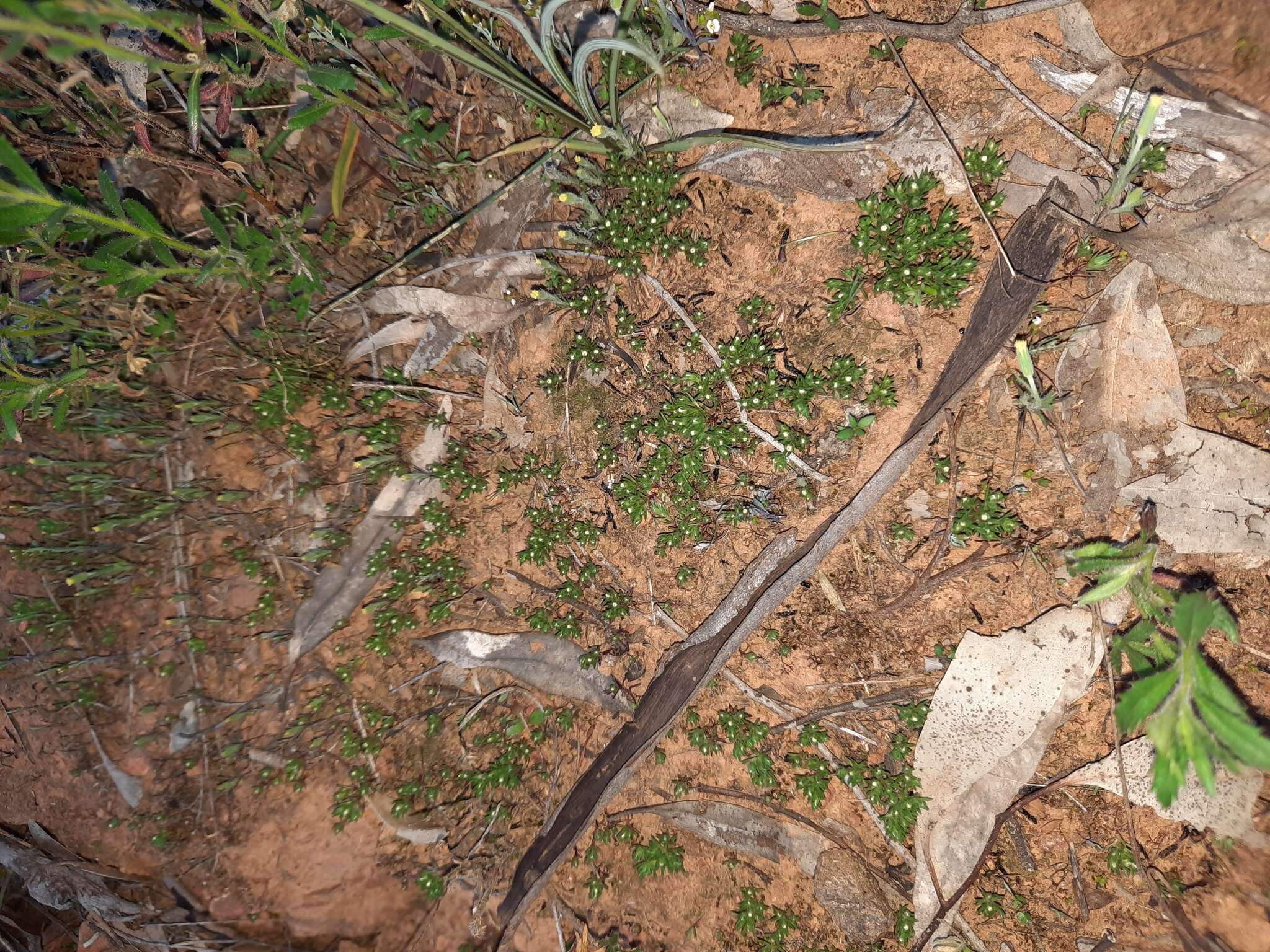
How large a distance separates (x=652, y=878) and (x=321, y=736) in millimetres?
2857

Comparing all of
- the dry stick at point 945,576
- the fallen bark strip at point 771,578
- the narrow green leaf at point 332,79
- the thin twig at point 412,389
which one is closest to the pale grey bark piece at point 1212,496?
the dry stick at point 945,576

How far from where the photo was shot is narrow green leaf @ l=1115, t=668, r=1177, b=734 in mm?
2682

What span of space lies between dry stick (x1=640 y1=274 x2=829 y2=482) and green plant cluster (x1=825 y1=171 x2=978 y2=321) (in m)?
0.82

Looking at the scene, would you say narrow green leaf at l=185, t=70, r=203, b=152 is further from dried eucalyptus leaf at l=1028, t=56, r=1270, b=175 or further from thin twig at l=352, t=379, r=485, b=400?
dried eucalyptus leaf at l=1028, t=56, r=1270, b=175

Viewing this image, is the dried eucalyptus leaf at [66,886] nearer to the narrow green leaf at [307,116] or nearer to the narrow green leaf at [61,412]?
the narrow green leaf at [61,412]

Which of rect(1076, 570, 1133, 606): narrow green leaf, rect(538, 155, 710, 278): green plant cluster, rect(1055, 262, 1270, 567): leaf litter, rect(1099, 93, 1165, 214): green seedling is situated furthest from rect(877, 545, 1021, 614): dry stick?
rect(538, 155, 710, 278): green plant cluster

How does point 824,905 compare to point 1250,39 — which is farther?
point 824,905

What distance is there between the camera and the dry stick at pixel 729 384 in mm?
4102

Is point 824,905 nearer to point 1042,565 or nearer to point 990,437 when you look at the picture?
point 1042,565

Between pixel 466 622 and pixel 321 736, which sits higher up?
pixel 466 622

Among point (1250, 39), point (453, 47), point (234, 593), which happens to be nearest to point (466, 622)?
point (234, 593)

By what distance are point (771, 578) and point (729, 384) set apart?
1291 mm

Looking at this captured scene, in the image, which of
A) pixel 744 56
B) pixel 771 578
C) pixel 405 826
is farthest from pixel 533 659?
pixel 744 56

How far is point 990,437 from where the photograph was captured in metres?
3.87
